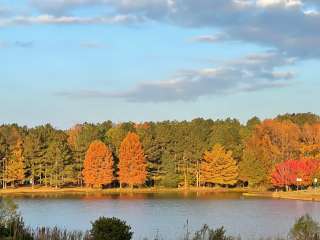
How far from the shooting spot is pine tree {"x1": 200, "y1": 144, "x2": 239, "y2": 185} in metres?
88.2

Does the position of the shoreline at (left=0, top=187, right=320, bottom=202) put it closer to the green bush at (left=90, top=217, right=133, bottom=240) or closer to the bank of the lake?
the bank of the lake

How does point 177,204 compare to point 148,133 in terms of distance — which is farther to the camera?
point 148,133

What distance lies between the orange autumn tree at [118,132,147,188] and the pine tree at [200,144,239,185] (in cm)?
853

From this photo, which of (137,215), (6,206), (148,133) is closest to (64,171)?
(148,133)

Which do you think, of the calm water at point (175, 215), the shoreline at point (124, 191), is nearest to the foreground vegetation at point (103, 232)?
the calm water at point (175, 215)

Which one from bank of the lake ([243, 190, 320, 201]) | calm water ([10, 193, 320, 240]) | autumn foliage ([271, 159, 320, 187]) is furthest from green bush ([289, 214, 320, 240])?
autumn foliage ([271, 159, 320, 187])

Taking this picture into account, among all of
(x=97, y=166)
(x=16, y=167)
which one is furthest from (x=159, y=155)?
(x=16, y=167)

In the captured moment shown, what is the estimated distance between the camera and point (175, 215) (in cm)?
4794

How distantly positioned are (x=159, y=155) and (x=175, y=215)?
4518 cm

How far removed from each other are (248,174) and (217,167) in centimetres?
453

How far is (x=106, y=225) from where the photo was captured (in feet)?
53.0

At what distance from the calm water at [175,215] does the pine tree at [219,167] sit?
81.3ft

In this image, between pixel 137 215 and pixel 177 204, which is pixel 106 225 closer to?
pixel 137 215

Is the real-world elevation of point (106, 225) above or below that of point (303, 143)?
below
